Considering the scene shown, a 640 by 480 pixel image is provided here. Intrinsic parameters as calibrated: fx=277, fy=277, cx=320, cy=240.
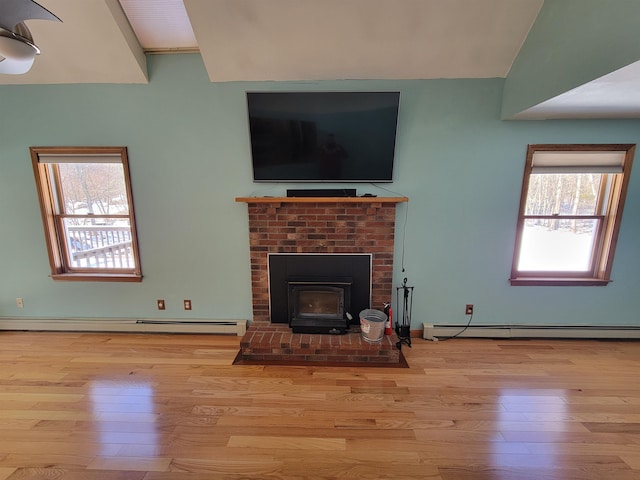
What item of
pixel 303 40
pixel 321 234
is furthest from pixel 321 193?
pixel 303 40

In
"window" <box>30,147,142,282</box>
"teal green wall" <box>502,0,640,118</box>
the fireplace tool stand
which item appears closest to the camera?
"teal green wall" <box>502,0,640,118</box>

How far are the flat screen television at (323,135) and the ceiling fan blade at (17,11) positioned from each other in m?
1.34

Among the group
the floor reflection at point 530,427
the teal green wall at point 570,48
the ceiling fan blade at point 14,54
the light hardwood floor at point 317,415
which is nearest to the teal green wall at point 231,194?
the teal green wall at point 570,48

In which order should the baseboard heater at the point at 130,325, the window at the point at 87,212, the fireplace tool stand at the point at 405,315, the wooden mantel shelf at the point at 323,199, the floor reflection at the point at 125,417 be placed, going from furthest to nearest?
1. the baseboard heater at the point at 130,325
2. the fireplace tool stand at the point at 405,315
3. the window at the point at 87,212
4. the wooden mantel shelf at the point at 323,199
5. the floor reflection at the point at 125,417

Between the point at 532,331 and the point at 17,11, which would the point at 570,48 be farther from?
the point at 17,11

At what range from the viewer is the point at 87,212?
9.27 feet

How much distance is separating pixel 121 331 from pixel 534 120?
14.9 feet

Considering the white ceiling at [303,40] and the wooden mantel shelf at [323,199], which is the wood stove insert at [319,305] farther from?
the white ceiling at [303,40]

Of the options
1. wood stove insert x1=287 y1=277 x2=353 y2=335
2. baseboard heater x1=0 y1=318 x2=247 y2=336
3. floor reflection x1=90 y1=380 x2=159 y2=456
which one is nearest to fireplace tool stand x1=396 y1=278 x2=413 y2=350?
wood stove insert x1=287 y1=277 x2=353 y2=335

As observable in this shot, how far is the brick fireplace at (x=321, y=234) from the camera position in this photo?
266cm

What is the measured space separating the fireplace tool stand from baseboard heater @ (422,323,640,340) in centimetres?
19

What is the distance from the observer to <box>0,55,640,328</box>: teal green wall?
8.24ft

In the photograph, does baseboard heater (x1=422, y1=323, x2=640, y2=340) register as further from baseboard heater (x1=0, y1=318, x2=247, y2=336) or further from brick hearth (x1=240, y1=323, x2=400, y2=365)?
baseboard heater (x1=0, y1=318, x2=247, y2=336)

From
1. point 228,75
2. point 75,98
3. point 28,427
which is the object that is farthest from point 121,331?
point 228,75
